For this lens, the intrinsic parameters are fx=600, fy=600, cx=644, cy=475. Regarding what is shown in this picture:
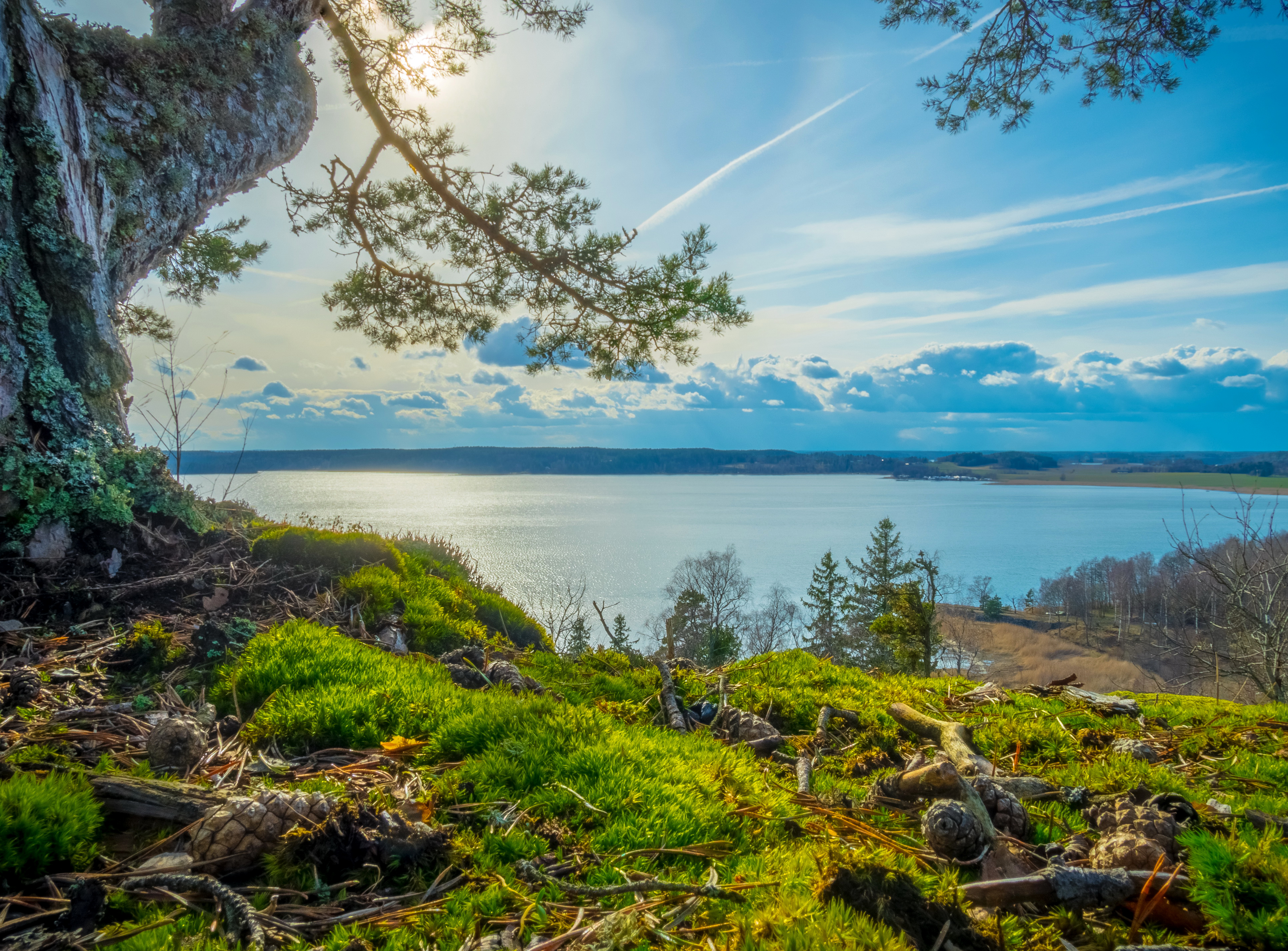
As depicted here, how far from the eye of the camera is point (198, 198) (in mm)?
6035

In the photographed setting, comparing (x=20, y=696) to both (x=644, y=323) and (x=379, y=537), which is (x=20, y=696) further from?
(x=644, y=323)

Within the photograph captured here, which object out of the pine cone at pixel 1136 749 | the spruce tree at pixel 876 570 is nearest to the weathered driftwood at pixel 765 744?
the pine cone at pixel 1136 749

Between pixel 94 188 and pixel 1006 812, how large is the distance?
752cm

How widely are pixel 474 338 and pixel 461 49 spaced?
368cm

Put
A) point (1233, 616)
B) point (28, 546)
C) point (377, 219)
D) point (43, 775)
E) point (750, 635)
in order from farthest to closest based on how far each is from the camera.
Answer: point (750, 635) < point (1233, 616) < point (377, 219) < point (28, 546) < point (43, 775)

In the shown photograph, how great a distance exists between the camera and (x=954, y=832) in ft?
6.94

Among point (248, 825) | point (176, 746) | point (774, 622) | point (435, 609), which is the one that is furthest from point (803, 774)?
point (774, 622)

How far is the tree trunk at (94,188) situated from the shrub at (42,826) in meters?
3.07

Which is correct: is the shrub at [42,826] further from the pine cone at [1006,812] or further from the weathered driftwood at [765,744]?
the pine cone at [1006,812]

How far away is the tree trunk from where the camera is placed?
4324 millimetres

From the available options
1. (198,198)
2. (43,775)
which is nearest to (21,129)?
(198,198)

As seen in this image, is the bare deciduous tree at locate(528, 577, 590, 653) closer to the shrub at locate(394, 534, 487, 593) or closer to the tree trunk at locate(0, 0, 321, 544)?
the shrub at locate(394, 534, 487, 593)

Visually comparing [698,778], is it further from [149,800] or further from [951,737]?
[149,800]

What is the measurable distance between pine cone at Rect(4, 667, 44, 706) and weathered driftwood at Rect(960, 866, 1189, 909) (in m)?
4.11
